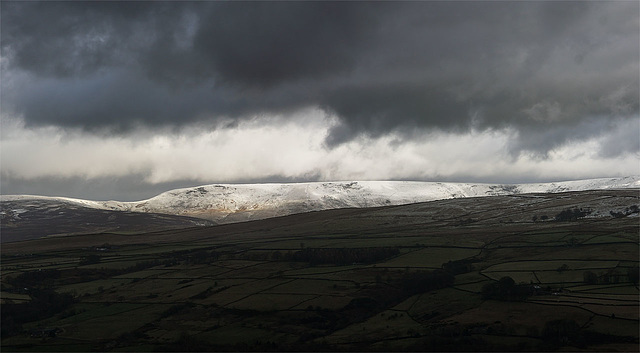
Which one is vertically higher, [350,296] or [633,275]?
[633,275]

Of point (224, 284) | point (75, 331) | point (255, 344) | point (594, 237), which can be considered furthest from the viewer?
point (594, 237)

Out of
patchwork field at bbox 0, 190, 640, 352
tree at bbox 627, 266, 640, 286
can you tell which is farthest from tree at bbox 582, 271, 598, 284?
tree at bbox 627, 266, 640, 286

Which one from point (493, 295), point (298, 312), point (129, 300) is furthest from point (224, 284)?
point (493, 295)

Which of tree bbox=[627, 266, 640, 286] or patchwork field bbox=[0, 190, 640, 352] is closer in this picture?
patchwork field bbox=[0, 190, 640, 352]

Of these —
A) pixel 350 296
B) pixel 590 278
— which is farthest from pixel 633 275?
pixel 350 296

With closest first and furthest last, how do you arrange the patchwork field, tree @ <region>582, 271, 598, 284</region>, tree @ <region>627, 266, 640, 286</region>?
1. the patchwork field
2. tree @ <region>627, 266, 640, 286</region>
3. tree @ <region>582, 271, 598, 284</region>

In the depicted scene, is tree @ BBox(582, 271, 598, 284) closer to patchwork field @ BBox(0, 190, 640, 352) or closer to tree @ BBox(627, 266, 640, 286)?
patchwork field @ BBox(0, 190, 640, 352)

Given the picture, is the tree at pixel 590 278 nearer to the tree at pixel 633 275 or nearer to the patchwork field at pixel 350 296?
the patchwork field at pixel 350 296

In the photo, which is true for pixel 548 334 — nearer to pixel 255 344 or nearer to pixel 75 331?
pixel 255 344

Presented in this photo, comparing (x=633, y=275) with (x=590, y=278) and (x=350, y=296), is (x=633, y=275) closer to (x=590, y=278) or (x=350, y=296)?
(x=590, y=278)
